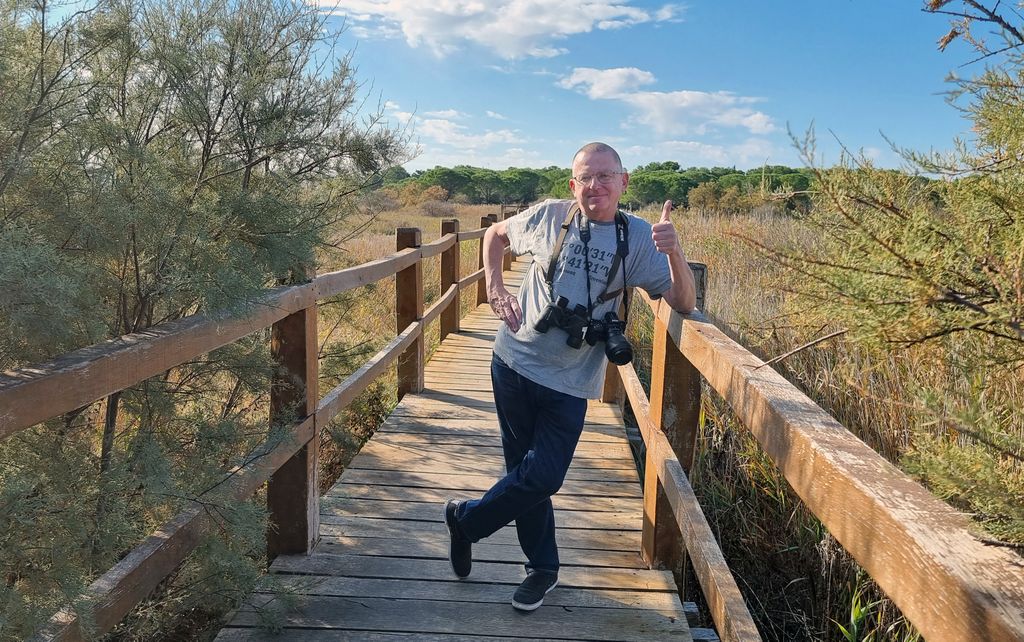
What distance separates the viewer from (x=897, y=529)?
0.94 metres

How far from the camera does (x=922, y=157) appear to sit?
122 centimetres

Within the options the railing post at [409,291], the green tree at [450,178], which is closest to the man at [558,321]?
the railing post at [409,291]

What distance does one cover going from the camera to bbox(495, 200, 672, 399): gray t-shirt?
2.46 meters

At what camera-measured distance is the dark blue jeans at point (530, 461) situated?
2488mm

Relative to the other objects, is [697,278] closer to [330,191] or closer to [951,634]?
[330,191]

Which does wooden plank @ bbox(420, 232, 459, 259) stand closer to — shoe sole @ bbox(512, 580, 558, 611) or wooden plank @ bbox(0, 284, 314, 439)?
shoe sole @ bbox(512, 580, 558, 611)

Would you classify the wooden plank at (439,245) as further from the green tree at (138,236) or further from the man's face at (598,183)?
the man's face at (598,183)

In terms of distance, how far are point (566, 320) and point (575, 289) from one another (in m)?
0.12

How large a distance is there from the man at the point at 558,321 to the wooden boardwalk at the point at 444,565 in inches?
7.1

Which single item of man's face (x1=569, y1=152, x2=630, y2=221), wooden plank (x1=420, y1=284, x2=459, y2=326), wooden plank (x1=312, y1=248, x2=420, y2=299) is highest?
man's face (x1=569, y1=152, x2=630, y2=221)

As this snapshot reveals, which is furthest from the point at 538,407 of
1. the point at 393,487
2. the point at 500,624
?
the point at 393,487

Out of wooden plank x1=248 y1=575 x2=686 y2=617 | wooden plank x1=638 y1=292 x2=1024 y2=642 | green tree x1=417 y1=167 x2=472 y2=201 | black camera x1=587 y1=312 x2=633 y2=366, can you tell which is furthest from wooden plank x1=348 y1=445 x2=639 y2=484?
green tree x1=417 y1=167 x2=472 y2=201

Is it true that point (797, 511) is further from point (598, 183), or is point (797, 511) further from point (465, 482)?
point (598, 183)

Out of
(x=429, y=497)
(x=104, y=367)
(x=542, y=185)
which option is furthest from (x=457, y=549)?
(x=542, y=185)
